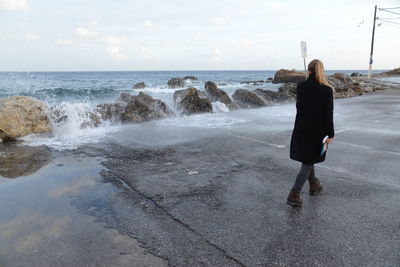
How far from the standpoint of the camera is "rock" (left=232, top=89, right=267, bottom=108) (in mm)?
17716

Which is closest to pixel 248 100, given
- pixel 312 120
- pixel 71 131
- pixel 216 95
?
pixel 216 95

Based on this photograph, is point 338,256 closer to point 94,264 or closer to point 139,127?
point 94,264

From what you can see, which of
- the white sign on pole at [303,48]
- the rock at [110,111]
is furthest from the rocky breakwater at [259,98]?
the white sign on pole at [303,48]

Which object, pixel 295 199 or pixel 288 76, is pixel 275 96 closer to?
pixel 295 199

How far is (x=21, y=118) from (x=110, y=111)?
411 centimetres

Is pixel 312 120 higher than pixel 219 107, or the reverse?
pixel 312 120

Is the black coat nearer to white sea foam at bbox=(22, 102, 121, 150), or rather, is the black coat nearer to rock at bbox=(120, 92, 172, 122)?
white sea foam at bbox=(22, 102, 121, 150)

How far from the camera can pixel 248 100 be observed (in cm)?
1802

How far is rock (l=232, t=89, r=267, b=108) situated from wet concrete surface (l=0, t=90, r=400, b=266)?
10.6 m

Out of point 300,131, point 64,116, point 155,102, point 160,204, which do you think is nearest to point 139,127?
point 64,116

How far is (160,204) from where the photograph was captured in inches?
164

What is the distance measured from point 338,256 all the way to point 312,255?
0.81 feet

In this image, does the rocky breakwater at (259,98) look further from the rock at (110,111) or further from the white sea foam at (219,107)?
the rock at (110,111)

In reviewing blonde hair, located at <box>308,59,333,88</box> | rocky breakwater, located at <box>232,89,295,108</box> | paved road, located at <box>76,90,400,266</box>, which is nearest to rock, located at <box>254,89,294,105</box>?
rocky breakwater, located at <box>232,89,295,108</box>
